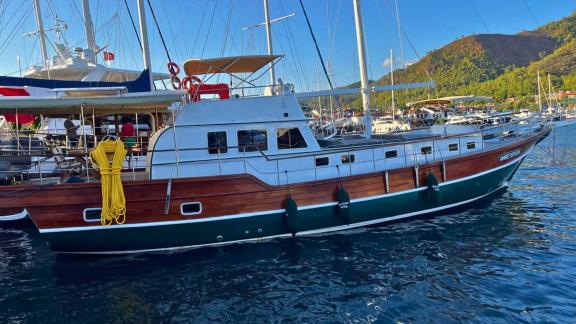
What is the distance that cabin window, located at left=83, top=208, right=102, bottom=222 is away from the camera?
27.5ft

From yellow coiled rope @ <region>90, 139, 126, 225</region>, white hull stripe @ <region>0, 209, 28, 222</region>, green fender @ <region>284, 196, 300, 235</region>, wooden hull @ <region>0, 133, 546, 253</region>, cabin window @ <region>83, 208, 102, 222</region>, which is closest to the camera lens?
yellow coiled rope @ <region>90, 139, 126, 225</region>

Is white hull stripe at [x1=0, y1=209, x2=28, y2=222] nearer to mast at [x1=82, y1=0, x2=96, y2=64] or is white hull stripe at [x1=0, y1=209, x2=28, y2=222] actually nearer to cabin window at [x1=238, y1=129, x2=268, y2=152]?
cabin window at [x1=238, y1=129, x2=268, y2=152]

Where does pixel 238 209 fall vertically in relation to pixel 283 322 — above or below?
above

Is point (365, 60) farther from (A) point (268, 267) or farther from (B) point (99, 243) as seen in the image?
(B) point (99, 243)

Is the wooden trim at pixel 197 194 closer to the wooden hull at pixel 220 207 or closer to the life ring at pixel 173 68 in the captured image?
the wooden hull at pixel 220 207

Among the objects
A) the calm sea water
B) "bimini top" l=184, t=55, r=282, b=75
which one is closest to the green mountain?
"bimini top" l=184, t=55, r=282, b=75

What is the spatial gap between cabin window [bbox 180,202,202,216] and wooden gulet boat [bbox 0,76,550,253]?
23 millimetres

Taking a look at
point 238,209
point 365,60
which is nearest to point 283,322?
point 238,209

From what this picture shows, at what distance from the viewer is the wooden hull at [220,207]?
8.27 meters

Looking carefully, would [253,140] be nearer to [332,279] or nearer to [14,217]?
[332,279]

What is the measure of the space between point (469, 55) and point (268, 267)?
476 feet

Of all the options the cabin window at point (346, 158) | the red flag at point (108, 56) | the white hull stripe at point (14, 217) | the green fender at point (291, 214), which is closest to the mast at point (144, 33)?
the white hull stripe at point (14, 217)

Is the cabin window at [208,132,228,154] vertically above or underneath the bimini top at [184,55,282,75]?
underneath

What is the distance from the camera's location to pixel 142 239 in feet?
28.7
